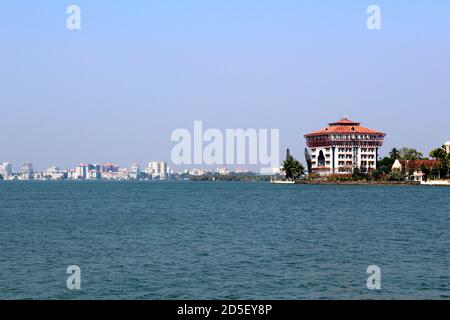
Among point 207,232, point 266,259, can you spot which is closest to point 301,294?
point 266,259

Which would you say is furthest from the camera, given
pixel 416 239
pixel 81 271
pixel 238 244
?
pixel 416 239

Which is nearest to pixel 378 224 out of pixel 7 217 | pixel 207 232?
pixel 207 232

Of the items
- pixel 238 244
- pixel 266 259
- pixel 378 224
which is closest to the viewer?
pixel 266 259

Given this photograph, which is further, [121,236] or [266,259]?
[121,236]
